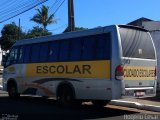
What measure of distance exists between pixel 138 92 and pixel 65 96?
10.5ft

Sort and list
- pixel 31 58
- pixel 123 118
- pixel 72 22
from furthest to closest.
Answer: pixel 72 22 < pixel 31 58 < pixel 123 118

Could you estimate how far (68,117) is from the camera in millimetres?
13555

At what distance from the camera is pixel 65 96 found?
1661cm

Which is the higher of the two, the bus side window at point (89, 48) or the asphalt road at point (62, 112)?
the bus side window at point (89, 48)

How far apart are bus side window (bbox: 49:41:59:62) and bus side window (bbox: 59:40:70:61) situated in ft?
0.93

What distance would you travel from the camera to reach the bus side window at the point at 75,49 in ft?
52.4

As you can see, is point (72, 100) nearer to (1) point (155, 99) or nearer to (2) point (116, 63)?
(2) point (116, 63)

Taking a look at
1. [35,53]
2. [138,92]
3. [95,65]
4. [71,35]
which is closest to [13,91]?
[35,53]

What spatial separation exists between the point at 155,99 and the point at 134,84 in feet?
16.3

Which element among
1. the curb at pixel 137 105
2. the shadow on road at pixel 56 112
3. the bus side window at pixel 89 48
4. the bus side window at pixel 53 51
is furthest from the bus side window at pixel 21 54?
the curb at pixel 137 105

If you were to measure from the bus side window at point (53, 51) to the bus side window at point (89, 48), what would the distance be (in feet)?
6.01

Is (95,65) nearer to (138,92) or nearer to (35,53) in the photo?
(138,92)

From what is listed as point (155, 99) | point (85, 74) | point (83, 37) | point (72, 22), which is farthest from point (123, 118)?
point (72, 22)

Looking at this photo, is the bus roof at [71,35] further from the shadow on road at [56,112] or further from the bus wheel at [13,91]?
the shadow on road at [56,112]
